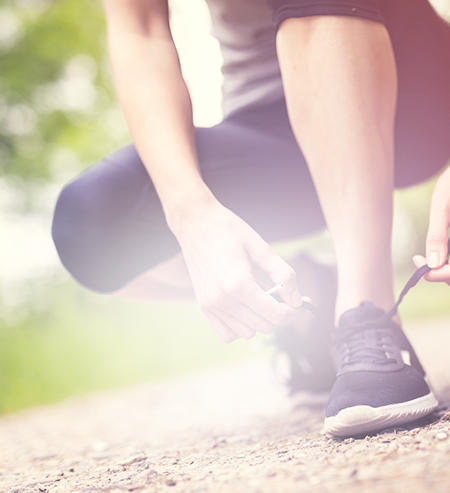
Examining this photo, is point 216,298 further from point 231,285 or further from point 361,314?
point 361,314

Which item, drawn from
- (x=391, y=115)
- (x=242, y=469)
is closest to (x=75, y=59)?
(x=391, y=115)

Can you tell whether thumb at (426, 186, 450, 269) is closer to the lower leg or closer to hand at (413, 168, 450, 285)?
hand at (413, 168, 450, 285)

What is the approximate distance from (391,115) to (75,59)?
596 cm

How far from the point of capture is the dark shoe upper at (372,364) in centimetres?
77

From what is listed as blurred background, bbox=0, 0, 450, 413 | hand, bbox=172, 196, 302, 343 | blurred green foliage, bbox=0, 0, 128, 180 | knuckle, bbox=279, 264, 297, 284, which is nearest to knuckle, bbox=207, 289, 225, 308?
hand, bbox=172, 196, 302, 343

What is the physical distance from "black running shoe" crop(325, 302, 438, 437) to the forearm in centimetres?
40

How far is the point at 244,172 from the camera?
1177mm

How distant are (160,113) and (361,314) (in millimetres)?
593

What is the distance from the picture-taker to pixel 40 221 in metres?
5.85

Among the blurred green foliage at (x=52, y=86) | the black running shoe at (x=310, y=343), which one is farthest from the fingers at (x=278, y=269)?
the blurred green foliage at (x=52, y=86)

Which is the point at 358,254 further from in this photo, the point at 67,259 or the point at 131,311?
the point at 131,311

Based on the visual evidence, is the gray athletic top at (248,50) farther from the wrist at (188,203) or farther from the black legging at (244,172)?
the wrist at (188,203)

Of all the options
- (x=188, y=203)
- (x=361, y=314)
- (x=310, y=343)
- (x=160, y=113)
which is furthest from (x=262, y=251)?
(x=310, y=343)

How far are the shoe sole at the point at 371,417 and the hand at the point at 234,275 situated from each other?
195 mm
